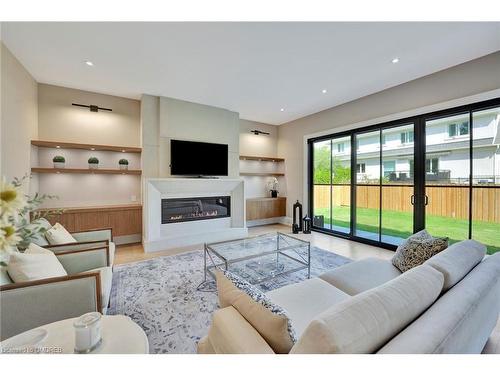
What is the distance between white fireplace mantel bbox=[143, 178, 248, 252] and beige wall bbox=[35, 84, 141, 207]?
71cm

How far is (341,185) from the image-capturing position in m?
4.89

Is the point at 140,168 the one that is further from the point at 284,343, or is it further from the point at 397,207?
the point at 397,207

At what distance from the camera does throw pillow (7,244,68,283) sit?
4.79 feet

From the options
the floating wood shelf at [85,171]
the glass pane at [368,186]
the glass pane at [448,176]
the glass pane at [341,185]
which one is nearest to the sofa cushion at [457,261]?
the glass pane at [448,176]

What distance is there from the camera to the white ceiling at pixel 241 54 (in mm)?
2326

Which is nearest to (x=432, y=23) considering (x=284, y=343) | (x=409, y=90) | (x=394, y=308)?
(x=409, y=90)

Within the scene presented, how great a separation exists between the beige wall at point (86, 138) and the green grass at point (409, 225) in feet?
14.8

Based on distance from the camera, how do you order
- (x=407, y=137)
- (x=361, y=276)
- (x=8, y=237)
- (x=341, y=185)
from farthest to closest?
(x=341, y=185) < (x=407, y=137) < (x=361, y=276) < (x=8, y=237)

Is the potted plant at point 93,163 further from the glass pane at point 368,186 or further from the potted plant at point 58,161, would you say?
the glass pane at point 368,186

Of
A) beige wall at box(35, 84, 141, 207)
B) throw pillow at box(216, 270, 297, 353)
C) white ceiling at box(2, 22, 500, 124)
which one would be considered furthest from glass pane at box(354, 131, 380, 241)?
beige wall at box(35, 84, 141, 207)

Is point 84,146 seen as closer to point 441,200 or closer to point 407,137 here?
point 407,137

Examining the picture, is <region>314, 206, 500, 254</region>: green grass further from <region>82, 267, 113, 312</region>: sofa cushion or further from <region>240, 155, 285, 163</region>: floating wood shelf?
<region>82, 267, 113, 312</region>: sofa cushion

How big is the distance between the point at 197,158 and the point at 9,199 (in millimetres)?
3884

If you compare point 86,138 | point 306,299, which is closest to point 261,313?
point 306,299
